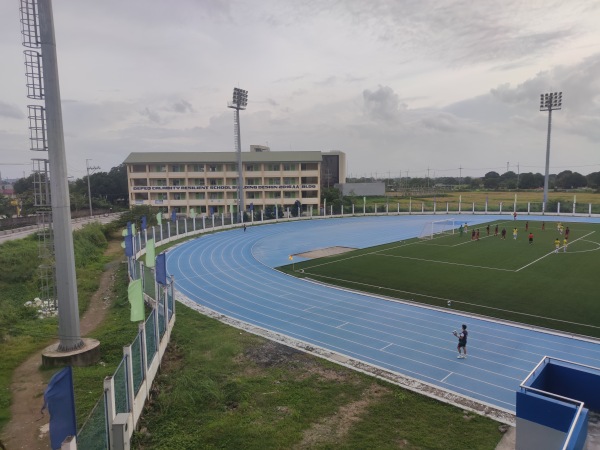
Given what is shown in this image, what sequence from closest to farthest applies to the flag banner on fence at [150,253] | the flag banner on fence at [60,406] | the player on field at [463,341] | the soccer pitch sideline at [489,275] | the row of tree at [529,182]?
the flag banner on fence at [60,406]
the player on field at [463,341]
the soccer pitch sideline at [489,275]
the flag banner on fence at [150,253]
the row of tree at [529,182]

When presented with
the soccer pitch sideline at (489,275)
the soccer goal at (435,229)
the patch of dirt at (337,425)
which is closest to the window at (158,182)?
the soccer goal at (435,229)

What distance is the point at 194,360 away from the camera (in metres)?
12.6

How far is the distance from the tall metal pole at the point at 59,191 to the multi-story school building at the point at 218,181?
5010 centimetres

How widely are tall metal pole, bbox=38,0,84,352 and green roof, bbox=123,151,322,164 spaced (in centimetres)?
5018

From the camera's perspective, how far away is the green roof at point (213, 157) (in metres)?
62.4

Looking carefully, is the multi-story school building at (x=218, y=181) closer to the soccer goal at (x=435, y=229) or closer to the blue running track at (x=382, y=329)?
the soccer goal at (x=435, y=229)

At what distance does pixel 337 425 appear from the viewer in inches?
364

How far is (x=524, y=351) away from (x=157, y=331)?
423 inches

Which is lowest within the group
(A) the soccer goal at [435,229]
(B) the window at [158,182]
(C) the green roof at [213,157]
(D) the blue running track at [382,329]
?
(D) the blue running track at [382,329]

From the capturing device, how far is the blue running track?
1197 centimetres

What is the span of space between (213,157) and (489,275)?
4756cm

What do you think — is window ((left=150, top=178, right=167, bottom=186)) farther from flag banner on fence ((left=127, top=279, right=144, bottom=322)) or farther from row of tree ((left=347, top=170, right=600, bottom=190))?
row of tree ((left=347, top=170, right=600, bottom=190))

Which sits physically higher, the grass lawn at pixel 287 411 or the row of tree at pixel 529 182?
the row of tree at pixel 529 182

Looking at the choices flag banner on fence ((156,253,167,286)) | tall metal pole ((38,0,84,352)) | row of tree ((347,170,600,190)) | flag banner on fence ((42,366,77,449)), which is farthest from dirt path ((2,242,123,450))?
row of tree ((347,170,600,190))
